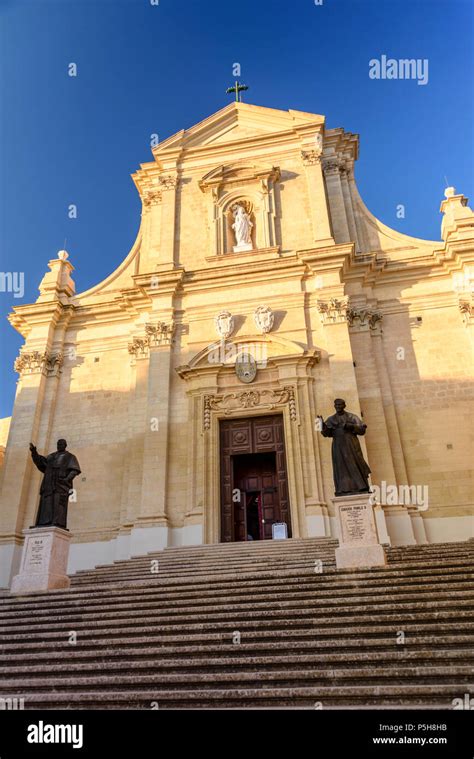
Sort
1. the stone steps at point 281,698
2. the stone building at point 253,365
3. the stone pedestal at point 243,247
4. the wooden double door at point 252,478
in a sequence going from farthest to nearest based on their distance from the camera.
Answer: the stone pedestal at point 243,247
the wooden double door at point 252,478
the stone building at point 253,365
the stone steps at point 281,698

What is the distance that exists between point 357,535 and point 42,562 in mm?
5506

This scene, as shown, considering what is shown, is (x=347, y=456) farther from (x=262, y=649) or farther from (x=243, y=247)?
(x=243, y=247)

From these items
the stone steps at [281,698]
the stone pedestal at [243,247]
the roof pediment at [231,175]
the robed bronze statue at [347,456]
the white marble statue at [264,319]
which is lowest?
the stone steps at [281,698]

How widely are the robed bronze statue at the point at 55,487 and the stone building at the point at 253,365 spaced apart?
3727 millimetres

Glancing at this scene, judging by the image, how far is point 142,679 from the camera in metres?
5.39

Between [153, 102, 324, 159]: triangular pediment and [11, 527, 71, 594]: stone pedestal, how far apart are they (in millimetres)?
14563

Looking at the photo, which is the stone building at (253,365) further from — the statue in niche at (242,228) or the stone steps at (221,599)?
the stone steps at (221,599)

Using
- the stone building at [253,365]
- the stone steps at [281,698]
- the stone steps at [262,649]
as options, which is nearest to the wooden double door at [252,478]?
the stone building at [253,365]

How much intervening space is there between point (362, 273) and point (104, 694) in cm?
1342

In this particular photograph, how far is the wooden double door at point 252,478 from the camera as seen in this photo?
45.9ft

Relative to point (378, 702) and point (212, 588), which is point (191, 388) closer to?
point (212, 588)

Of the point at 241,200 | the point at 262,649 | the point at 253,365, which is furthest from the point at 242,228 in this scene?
the point at 262,649

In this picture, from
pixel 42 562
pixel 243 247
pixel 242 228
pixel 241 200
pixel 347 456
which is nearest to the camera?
pixel 347 456

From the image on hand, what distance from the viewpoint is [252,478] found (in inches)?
587
